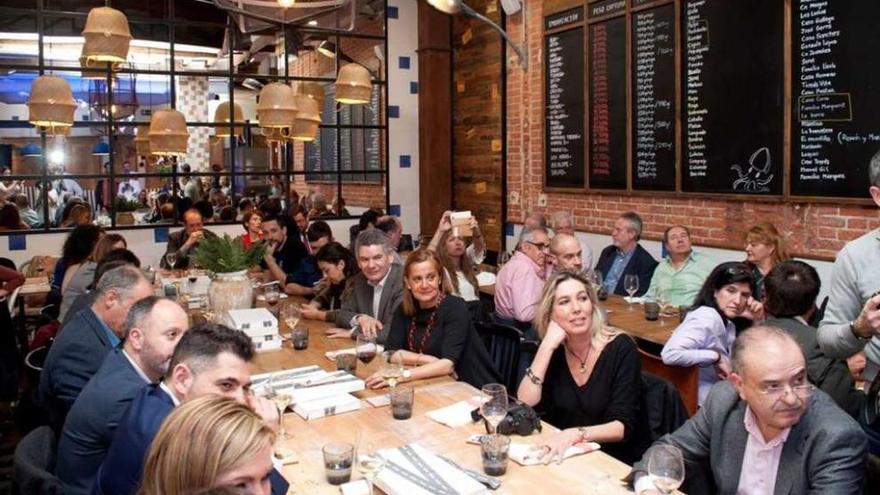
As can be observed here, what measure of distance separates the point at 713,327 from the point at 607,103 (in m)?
3.95

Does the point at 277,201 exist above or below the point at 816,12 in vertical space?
below

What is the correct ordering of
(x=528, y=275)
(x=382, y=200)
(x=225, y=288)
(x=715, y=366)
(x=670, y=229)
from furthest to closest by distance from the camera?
(x=382, y=200), (x=670, y=229), (x=528, y=275), (x=225, y=288), (x=715, y=366)

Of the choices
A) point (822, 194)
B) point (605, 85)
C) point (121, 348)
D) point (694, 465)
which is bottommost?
point (694, 465)

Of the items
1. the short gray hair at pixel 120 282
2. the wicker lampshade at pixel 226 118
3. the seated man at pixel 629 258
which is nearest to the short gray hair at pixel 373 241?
the short gray hair at pixel 120 282

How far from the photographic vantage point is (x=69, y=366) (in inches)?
124

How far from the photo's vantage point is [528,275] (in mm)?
5141

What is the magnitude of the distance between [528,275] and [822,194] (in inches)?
85.1

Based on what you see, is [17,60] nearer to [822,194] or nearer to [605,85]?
[605,85]

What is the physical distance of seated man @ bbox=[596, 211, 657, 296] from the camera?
21.8 feet

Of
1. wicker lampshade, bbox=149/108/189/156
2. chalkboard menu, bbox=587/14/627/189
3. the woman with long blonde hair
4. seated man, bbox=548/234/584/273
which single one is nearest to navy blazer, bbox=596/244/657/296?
chalkboard menu, bbox=587/14/627/189

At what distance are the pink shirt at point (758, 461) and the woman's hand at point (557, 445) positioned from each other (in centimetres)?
53

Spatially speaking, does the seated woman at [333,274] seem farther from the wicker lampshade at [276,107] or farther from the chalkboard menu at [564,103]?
the chalkboard menu at [564,103]

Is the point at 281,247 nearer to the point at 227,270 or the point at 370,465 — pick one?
the point at 227,270

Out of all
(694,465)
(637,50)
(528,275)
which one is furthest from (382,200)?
(694,465)
